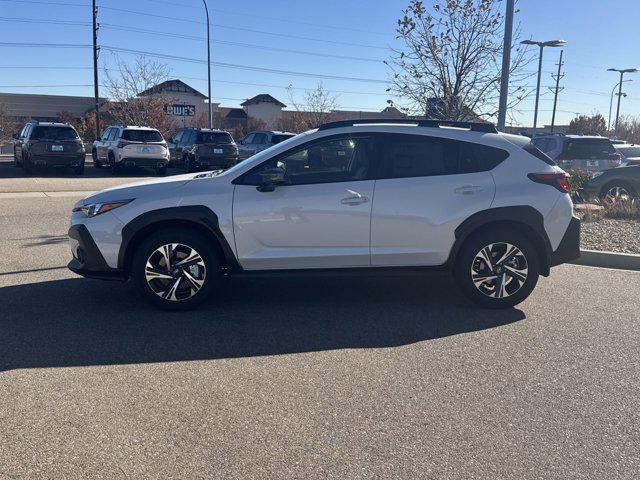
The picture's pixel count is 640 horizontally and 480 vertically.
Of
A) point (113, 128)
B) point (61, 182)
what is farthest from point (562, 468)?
point (113, 128)

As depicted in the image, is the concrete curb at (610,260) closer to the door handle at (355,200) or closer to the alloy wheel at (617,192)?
the door handle at (355,200)

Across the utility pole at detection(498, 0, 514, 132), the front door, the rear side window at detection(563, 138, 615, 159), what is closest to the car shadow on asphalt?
the front door

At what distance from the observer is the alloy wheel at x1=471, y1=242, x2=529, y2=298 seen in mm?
5746

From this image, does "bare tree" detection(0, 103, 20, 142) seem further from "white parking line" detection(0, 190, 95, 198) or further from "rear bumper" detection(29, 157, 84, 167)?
"white parking line" detection(0, 190, 95, 198)

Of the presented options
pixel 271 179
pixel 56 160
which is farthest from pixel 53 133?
pixel 271 179

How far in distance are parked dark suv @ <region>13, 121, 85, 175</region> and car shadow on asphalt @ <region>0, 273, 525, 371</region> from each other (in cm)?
1507

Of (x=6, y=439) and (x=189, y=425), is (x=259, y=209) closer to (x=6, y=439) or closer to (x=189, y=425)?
(x=189, y=425)

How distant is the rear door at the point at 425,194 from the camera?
561cm

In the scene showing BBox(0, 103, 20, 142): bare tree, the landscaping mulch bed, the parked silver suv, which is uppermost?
BBox(0, 103, 20, 142): bare tree

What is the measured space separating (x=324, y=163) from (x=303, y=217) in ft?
2.02

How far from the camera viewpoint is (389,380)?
13.7 feet

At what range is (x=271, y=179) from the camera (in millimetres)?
5406

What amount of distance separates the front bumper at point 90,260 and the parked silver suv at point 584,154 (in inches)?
503

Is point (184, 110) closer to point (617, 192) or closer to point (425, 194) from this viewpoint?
point (617, 192)
